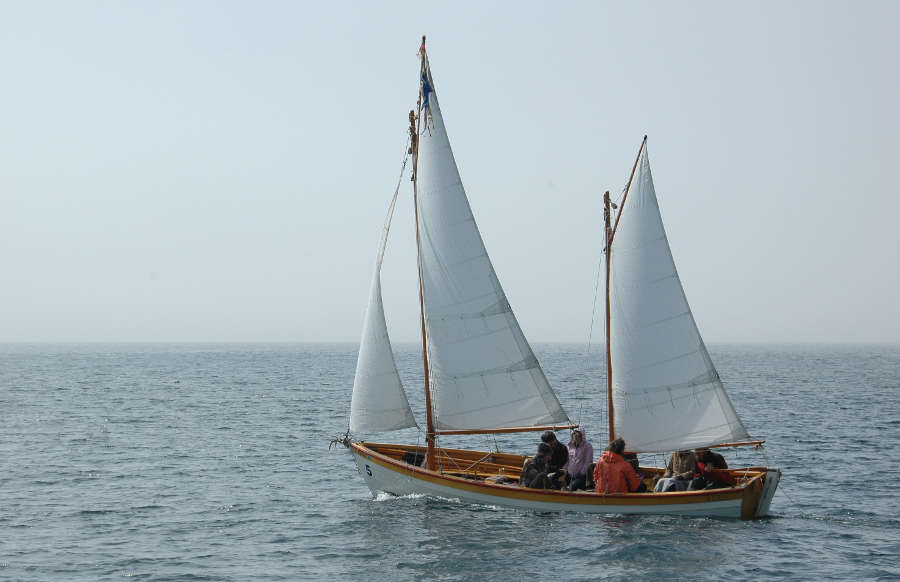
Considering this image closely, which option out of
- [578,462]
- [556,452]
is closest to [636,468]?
[578,462]

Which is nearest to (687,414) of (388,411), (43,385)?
(388,411)

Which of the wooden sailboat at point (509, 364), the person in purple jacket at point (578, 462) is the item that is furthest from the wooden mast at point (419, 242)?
the person in purple jacket at point (578, 462)

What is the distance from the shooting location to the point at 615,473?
2552 cm

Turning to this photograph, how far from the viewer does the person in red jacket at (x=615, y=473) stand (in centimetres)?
2553

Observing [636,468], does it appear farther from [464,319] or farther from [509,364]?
[464,319]

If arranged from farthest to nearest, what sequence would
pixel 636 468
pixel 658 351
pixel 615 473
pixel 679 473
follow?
pixel 636 468 < pixel 658 351 < pixel 679 473 < pixel 615 473

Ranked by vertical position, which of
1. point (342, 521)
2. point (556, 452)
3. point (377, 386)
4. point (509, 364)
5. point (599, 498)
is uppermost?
point (509, 364)

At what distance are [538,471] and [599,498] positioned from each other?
2.01 metres

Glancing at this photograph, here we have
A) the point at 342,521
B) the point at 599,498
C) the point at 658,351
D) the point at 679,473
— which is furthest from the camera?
the point at 342,521

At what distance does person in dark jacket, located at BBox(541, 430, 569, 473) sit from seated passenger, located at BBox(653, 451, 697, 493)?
2.76 meters

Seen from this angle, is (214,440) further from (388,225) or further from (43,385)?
(43,385)

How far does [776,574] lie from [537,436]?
88.4 ft

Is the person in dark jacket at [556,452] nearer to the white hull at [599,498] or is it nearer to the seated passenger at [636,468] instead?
the white hull at [599,498]

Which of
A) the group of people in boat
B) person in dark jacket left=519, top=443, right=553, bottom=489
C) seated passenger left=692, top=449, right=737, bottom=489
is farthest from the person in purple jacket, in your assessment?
seated passenger left=692, top=449, right=737, bottom=489
